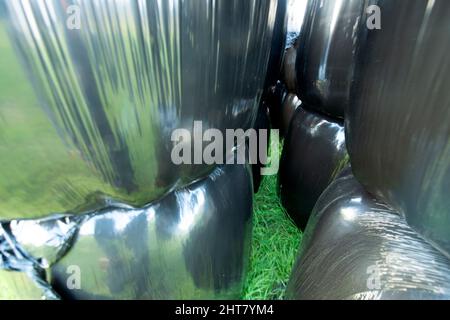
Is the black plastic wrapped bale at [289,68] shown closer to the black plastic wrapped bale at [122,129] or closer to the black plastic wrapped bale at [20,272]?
the black plastic wrapped bale at [122,129]

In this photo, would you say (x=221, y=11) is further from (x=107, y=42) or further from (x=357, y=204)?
(x=357, y=204)

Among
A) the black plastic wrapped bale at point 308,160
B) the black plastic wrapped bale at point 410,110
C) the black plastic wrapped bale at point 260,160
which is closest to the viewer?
the black plastic wrapped bale at point 410,110

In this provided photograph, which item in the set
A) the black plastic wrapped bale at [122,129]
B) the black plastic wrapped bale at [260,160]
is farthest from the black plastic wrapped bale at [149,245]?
the black plastic wrapped bale at [260,160]

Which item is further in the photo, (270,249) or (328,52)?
(270,249)

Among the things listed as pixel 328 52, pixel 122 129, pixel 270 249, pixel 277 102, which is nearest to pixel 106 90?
pixel 122 129

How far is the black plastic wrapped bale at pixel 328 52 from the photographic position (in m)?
0.65

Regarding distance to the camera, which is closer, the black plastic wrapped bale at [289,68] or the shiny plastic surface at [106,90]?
the shiny plastic surface at [106,90]

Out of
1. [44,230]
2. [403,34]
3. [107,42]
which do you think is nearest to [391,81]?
[403,34]

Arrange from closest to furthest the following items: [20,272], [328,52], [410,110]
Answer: [410,110] → [20,272] → [328,52]

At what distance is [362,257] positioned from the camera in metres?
0.35

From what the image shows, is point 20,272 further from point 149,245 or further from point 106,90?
point 106,90

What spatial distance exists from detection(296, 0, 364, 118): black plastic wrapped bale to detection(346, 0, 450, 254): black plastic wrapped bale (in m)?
0.29

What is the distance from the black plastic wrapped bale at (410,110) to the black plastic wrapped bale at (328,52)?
290 mm

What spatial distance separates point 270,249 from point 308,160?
0.27 meters
